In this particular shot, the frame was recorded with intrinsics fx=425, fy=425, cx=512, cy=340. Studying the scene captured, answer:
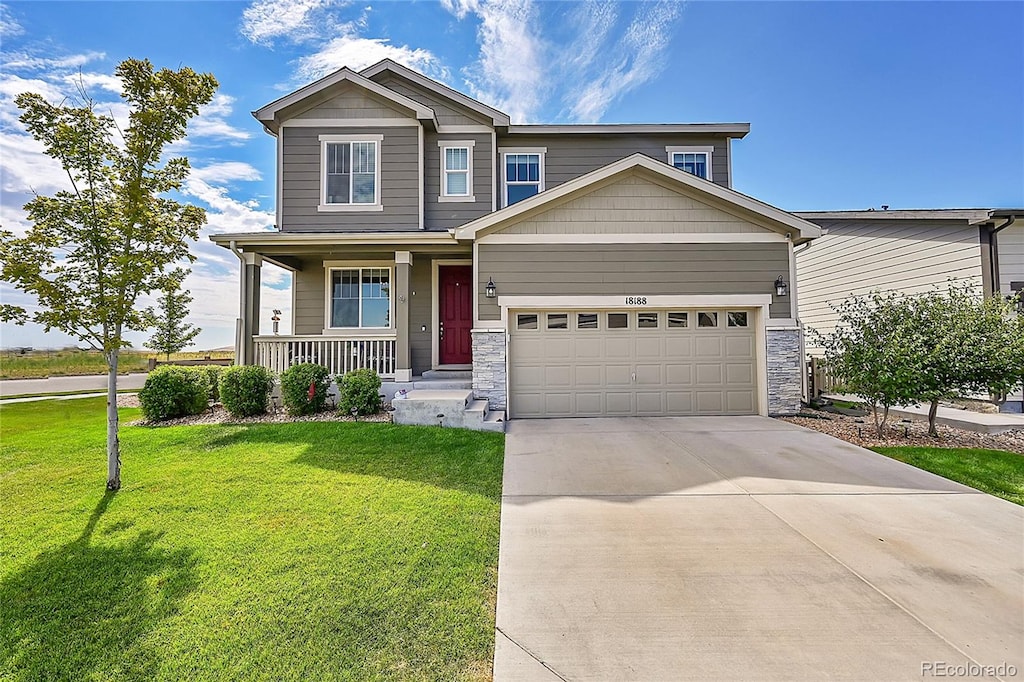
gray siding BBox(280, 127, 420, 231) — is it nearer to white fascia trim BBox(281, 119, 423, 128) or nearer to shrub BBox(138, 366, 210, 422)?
white fascia trim BBox(281, 119, 423, 128)

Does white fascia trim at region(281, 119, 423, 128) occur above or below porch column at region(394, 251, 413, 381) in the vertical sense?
above

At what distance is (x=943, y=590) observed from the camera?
280 centimetres

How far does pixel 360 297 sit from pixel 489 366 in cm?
420

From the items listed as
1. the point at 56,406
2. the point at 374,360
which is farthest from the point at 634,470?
the point at 56,406

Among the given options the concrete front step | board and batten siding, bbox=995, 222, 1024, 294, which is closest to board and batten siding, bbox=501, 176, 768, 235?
the concrete front step

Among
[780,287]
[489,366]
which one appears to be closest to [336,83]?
[489,366]

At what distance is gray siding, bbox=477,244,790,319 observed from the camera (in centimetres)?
836

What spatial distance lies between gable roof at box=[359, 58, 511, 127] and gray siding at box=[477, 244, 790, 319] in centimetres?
432

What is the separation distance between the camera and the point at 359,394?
784 cm

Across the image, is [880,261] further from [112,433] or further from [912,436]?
[112,433]

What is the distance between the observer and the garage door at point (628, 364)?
846cm

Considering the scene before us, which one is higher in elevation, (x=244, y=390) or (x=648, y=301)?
(x=648, y=301)

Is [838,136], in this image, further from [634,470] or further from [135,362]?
[135,362]

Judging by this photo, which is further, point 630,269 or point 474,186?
point 474,186
